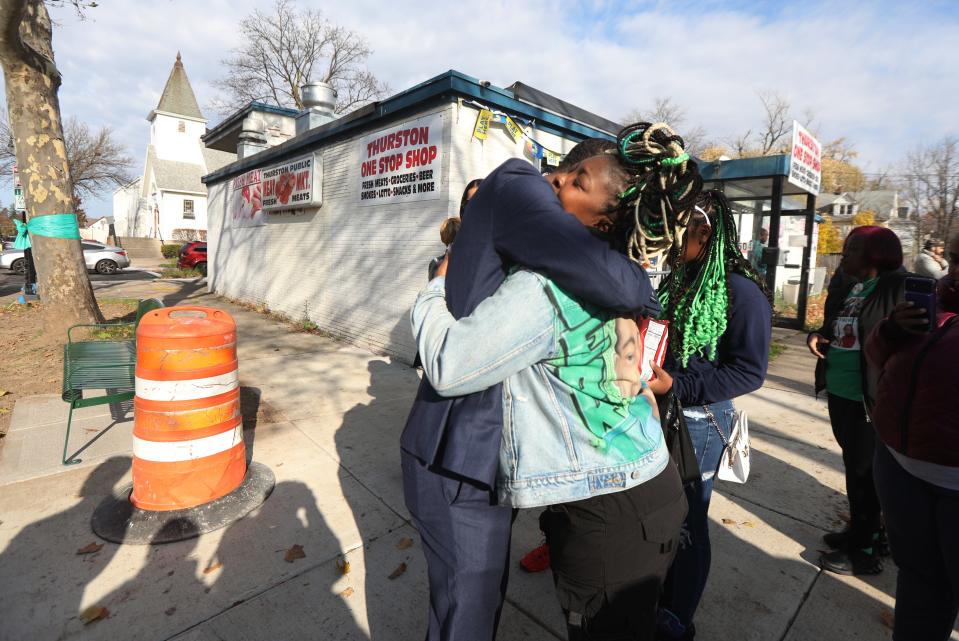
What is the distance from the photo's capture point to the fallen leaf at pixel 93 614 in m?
2.19

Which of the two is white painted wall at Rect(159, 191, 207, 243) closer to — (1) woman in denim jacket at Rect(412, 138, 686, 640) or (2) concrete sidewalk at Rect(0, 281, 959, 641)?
(2) concrete sidewalk at Rect(0, 281, 959, 641)

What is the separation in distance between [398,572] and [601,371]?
1918 millimetres

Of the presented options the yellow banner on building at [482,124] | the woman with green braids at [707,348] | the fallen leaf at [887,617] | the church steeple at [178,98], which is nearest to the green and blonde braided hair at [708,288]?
the woman with green braids at [707,348]

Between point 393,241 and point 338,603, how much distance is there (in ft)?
17.9

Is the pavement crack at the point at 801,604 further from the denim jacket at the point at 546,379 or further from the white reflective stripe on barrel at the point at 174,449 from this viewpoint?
the white reflective stripe on barrel at the point at 174,449

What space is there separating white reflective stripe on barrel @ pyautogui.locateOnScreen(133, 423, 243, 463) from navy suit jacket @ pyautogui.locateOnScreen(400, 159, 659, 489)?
228cm

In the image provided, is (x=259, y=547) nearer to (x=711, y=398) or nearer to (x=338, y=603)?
(x=338, y=603)

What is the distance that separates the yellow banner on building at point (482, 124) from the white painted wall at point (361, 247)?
0.33ft

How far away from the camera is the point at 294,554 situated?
2678 mm

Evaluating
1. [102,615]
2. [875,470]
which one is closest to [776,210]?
[875,470]

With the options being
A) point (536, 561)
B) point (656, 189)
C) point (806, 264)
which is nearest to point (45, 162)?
point (536, 561)

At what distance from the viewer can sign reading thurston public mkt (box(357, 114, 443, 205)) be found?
6406mm

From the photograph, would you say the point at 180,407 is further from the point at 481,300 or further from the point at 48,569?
the point at 481,300

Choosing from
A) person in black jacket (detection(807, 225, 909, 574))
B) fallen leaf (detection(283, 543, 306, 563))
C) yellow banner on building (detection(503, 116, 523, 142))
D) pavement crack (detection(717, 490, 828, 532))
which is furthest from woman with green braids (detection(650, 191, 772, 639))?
yellow banner on building (detection(503, 116, 523, 142))
